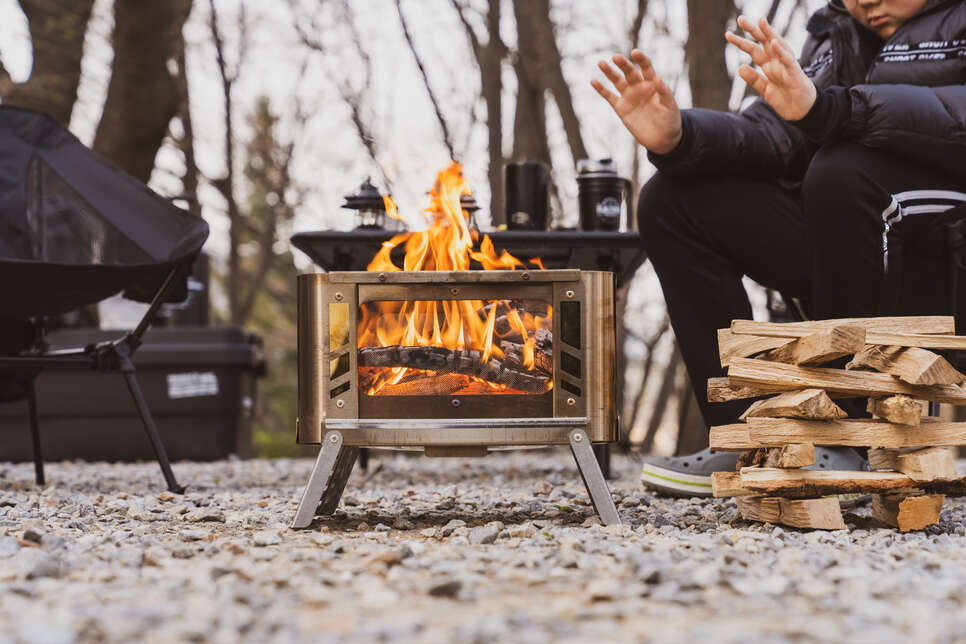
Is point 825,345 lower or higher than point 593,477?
higher

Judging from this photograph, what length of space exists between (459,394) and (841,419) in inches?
35.1

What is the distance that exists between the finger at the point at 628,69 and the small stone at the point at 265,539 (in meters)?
1.41

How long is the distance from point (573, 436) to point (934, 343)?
0.83 metres

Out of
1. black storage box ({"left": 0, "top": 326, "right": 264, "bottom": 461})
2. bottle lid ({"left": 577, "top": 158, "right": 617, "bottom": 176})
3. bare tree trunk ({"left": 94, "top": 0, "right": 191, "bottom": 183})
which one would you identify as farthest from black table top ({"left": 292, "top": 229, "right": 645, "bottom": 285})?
bare tree trunk ({"left": 94, "top": 0, "right": 191, "bottom": 183})

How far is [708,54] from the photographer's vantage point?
18.9 ft

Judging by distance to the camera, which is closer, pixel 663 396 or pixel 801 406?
pixel 801 406

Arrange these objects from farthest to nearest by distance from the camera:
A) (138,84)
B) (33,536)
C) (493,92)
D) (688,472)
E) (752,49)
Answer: (493,92) → (138,84) → (688,472) → (752,49) → (33,536)

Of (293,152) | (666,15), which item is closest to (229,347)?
(666,15)

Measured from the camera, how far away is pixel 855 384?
2.23 m

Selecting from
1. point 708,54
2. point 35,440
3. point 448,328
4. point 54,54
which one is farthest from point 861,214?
point 54,54

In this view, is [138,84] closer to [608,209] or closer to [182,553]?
[608,209]

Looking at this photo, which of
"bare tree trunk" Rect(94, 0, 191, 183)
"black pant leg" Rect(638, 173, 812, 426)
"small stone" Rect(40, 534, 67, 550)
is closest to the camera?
"small stone" Rect(40, 534, 67, 550)

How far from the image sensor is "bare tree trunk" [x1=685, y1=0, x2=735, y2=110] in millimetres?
5715

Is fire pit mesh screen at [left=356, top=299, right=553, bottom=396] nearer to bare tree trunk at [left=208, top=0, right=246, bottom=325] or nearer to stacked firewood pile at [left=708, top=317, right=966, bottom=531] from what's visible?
stacked firewood pile at [left=708, top=317, right=966, bottom=531]
